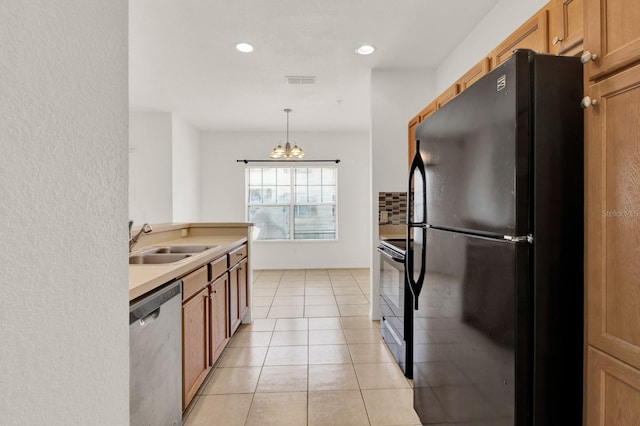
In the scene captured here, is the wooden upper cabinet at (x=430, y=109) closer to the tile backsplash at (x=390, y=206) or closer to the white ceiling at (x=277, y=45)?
the white ceiling at (x=277, y=45)

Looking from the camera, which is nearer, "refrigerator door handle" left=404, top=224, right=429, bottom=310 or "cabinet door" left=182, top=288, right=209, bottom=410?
"refrigerator door handle" left=404, top=224, right=429, bottom=310

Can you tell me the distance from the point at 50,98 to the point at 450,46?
3365 mm

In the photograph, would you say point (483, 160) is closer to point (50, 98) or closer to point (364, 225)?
point (50, 98)

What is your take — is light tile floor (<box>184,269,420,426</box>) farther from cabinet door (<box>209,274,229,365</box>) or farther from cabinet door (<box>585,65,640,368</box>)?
cabinet door (<box>585,65,640,368</box>)

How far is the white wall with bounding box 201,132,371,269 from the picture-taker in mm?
6375

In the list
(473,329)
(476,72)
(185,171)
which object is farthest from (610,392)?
(185,171)

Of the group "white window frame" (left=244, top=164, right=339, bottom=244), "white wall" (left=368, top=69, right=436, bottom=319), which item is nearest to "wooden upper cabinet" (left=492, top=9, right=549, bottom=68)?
"white wall" (left=368, top=69, right=436, bottom=319)

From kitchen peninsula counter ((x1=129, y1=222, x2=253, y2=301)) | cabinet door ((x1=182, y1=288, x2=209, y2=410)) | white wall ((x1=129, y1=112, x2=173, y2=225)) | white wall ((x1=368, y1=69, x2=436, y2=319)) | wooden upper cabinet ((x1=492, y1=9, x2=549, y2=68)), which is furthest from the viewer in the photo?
white wall ((x1=129, y1=112, x2=173, y2=225))

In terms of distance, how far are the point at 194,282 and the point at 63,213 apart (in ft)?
4.67

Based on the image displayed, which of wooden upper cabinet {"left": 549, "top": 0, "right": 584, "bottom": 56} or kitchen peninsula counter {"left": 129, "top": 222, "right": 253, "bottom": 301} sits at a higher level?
wooden upper cabinet {"left": 549, "top": 0, "right": 584, "bottom": 56}

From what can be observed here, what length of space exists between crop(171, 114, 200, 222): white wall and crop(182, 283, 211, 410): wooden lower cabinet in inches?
137

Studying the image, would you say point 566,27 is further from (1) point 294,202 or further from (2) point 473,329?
(1) point 294,202

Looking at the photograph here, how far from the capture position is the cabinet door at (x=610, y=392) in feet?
2.60

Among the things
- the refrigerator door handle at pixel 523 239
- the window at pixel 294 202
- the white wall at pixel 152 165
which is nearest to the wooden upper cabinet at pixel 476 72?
the refrigerator door handle at pixel 523 239
